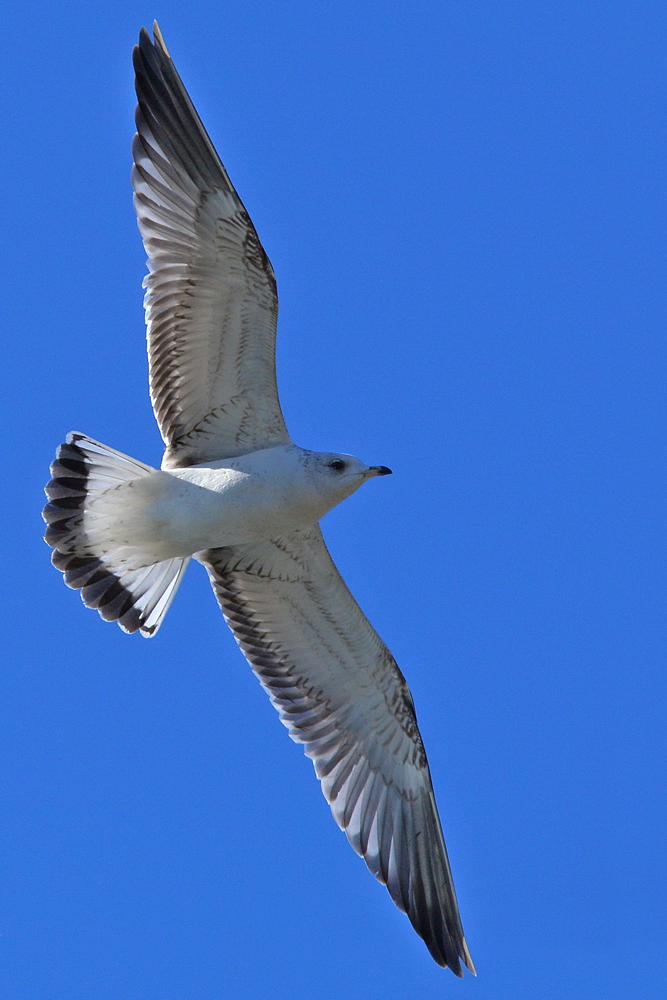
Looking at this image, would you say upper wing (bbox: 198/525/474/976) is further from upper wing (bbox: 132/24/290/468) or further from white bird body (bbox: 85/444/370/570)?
upper wing (bbox: 132/24/290/468)

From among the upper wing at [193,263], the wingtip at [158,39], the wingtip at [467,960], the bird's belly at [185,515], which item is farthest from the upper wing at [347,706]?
the wingtip at [158,39]

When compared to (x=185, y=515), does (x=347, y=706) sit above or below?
below

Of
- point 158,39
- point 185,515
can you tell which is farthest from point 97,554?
point 158,39

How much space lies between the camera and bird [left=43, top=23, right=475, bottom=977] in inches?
378

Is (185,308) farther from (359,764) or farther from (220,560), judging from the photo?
(359,764)

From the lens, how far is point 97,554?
988cm

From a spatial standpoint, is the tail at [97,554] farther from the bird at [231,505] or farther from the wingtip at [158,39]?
the wingtip at [158,39]

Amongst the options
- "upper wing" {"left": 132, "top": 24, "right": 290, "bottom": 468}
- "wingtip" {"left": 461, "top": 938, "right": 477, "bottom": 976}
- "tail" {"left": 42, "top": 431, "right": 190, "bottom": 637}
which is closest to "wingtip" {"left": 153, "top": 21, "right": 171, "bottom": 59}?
"upper wing" {"left": 132, "top": 24, "right": 290, "bottom": 468}

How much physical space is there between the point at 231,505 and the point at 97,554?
1055 mm

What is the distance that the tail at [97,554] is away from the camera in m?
9.61

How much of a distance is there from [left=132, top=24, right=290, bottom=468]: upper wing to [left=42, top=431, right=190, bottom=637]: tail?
0.53 metres

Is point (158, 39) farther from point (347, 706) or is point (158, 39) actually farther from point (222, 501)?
point (347, 706)

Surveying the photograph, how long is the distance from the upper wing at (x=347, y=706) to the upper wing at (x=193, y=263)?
1054 millimetres

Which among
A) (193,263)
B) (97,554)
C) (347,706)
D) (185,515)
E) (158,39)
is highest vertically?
(158,39)
